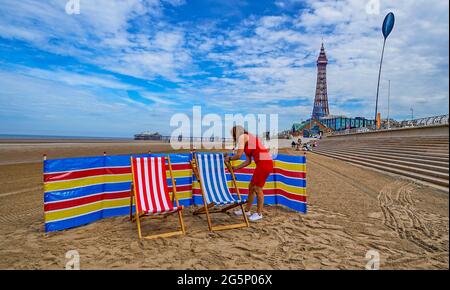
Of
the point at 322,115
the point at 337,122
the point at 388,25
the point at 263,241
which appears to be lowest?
the point at 263,241

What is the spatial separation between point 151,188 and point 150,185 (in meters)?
0.06

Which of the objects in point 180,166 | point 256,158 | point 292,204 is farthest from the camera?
point 180,166

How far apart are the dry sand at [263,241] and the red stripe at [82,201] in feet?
1.30

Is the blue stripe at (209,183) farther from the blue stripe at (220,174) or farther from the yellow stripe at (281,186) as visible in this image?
the yellow stripe at (281,186)

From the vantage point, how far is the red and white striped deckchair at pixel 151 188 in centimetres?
393

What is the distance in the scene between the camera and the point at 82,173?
439cm

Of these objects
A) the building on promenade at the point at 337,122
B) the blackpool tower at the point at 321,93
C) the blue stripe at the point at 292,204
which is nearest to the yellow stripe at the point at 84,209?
the blue stripe at the point at 292,204

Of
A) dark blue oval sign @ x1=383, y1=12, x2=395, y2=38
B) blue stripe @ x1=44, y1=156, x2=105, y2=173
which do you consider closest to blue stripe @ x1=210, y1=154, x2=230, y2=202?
blue stripe @ x1=44, y1=156, x2=105, y2=173

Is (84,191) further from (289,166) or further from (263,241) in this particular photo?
(289,166)

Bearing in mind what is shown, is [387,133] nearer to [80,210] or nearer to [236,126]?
[236,126]

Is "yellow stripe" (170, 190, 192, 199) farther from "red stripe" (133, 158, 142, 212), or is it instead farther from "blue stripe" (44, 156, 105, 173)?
"blue stripe" (44, 156, 105, 173)

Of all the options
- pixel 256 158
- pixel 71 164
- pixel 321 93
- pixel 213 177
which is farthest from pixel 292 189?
pixel 321 93
